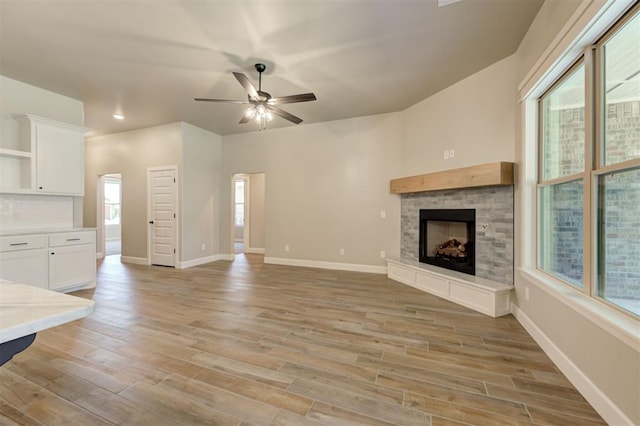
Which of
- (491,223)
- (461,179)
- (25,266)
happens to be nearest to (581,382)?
(491,223)

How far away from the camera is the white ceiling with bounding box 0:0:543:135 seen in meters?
2.43

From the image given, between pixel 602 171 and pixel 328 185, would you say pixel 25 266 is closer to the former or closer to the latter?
pixel 328 185

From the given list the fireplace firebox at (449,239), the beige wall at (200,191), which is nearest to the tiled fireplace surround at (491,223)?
the fireplace firebox at (449,239)

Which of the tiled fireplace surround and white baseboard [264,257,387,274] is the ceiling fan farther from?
white baseboard [264,257,387,274]

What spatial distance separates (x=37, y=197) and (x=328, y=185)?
458 centimetres

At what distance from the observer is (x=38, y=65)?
3320 mm

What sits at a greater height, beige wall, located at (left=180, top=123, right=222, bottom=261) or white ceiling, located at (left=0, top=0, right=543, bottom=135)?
white ceiling, located at (left=0, top=0, right=543, bottom=135)

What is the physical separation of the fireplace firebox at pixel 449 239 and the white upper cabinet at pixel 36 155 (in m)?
5.51

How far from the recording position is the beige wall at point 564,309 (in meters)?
1.47

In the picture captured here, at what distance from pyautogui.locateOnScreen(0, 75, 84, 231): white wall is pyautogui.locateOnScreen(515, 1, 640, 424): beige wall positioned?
6.13 m

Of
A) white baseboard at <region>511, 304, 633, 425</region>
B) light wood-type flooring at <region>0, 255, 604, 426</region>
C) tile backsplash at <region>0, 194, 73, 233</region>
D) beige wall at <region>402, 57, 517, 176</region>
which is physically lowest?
light wood-type flooring at <region>0, 255, 604, 426</region>

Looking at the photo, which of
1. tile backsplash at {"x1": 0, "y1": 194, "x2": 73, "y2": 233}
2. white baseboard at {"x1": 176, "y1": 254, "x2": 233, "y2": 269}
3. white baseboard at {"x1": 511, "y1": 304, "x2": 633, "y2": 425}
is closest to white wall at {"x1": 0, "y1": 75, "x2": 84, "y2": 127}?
tile backsplash at {"x1": 0, "y1": 194, "x2": 73, "y2": 233}

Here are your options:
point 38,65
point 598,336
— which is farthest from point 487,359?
point 38,65

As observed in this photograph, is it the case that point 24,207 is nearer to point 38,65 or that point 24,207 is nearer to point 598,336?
point 38,65
